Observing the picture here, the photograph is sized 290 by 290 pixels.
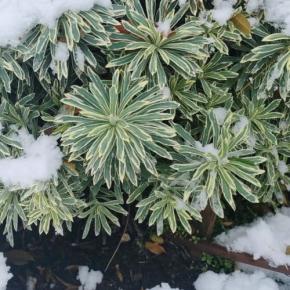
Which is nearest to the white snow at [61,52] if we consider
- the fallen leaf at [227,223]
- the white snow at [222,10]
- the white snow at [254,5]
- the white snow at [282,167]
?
the white snow at [222,10]

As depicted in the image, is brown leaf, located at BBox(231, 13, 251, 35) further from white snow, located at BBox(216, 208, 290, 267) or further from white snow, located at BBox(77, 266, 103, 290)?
white snow, located at BBox(77, 266, 103, 290)

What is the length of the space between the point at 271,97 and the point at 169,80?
488mm

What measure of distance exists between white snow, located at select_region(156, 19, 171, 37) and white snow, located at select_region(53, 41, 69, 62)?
1.19 ft

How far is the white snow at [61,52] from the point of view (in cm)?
196

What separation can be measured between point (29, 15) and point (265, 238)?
1.83 metres

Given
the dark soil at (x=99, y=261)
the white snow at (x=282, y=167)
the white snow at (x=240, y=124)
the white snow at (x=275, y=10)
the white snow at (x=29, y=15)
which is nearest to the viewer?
the white snow at (x=29, y=15)

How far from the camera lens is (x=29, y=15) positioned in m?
1.94

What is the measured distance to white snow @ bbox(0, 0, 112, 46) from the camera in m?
1.91

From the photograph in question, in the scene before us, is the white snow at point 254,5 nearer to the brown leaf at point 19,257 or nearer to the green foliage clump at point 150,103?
the green foliage clump at point 150,103

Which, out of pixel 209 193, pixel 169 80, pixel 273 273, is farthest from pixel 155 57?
pixel 273 273

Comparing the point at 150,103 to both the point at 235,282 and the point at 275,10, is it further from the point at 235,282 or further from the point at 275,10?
the point at 235,282

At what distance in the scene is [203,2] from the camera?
2.19 m

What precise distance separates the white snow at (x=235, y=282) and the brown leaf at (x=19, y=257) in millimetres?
993

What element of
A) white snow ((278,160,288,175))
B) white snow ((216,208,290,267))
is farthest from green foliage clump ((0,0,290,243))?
white snow ((216,208,290,267))
